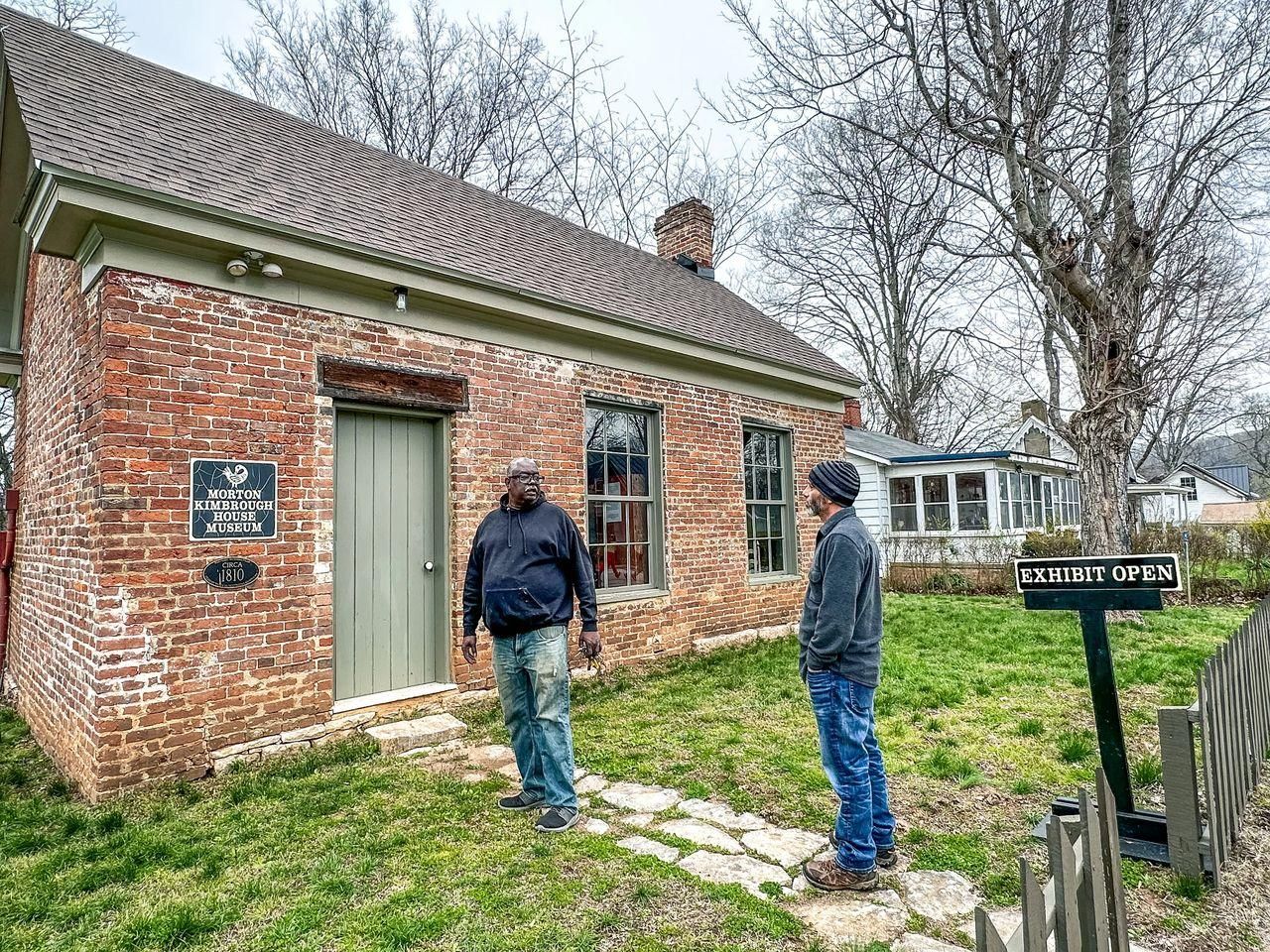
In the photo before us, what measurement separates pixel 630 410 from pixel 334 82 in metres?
17.0

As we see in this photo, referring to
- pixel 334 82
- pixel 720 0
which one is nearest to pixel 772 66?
pixel 720 0

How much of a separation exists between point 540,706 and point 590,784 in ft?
2.90

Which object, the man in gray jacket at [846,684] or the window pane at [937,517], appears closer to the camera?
the man in gray jacket at [846,684]

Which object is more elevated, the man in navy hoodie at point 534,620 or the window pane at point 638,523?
the window pane at point 638,523

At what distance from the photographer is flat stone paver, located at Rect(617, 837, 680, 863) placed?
3.35 m

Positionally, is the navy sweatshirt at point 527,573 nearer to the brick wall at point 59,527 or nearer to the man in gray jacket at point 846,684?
the man in gray jacket at point 846,684

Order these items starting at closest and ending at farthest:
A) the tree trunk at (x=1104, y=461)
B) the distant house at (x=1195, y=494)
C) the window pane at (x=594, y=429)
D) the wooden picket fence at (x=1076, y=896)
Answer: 1. the wooden picket fence at (x=1076, y=896)
2. the window pane at (x=594, y=429)
3. the tree trunk at (x=1104, y=461)
4. the distant house at (x=1195, y=494)

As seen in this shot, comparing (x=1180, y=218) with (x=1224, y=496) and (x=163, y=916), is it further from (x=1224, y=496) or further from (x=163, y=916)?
(x=1224, y=496)

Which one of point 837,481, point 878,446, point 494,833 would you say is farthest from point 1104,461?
point 494,833

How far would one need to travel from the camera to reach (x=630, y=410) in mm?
7789

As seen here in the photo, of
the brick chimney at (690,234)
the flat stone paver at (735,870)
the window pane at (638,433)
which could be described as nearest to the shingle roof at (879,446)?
the brick chimney at (690,234)

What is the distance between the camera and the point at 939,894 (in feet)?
9.57

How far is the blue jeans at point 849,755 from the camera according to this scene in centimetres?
301

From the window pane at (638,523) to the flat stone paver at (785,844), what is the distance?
4.33 meters
